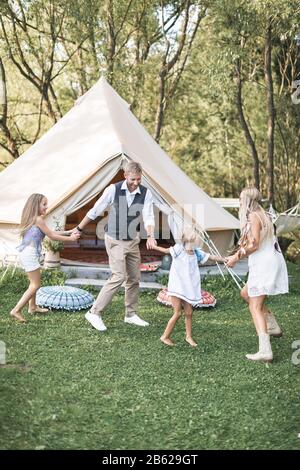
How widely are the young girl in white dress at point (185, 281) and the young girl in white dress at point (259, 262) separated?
0.40 m

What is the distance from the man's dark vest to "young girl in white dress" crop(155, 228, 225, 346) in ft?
1.56

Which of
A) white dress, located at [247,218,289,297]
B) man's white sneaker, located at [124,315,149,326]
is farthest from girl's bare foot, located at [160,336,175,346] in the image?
white dress, located at [247,218,289,297]

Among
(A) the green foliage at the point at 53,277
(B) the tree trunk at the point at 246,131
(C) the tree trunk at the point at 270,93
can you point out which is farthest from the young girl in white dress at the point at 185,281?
(B) the tree trunk at the point at 246,131

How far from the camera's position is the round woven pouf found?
6.45m

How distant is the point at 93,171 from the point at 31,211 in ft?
7.52

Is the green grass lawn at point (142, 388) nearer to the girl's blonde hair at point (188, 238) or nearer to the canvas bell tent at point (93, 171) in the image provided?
the girl's blonde hair at point (188, 238)

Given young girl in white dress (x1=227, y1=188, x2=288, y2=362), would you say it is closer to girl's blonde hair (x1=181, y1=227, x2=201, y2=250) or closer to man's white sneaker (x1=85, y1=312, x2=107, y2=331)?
girl's blonde hair (x1=181, y1=227, x2=201, y2=250)

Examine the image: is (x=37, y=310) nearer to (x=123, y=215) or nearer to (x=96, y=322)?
(x=96, y=322)

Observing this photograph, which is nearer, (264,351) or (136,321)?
(264,351)

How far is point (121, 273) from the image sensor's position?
5.70m

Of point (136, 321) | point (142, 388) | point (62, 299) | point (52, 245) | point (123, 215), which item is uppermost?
point (123, 215)

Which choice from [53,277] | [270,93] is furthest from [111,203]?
[270,93]

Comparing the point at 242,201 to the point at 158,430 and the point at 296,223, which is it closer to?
the point at 158,430
